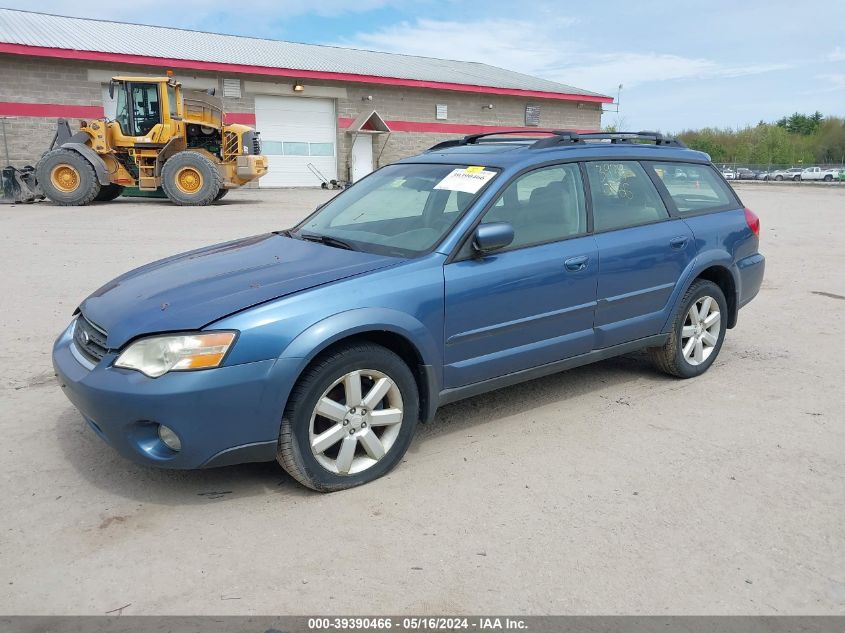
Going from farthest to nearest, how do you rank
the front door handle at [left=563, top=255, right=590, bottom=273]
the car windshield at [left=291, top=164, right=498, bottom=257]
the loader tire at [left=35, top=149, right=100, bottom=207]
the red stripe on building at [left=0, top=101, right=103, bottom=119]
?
1. the red stripe on building at [left=0, top=101, right=103, bottom=119]
2. the loader tire at [left=35, top=149, right=100, bottom=207]
3. the front door handle at [left=563, top=255, right=590, bottom=273]
4. the car windshield at [left=291, top=164, right=498, bottom=257]

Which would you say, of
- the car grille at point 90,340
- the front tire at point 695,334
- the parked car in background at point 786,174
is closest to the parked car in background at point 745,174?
the parked car in background at point 786,174

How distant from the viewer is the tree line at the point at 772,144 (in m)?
70.8

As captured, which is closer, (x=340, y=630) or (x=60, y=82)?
(x=340, y=630)

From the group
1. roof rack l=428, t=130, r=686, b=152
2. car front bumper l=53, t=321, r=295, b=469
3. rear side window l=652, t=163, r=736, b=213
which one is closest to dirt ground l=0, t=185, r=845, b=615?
car front bumper l=53, t=321, r=295, b=469

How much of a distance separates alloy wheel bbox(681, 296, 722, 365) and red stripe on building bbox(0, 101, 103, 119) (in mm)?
23041

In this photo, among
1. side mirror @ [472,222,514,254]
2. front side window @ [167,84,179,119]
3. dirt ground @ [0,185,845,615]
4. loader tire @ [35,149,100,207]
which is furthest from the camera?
front side window @ [167,84,179,119]

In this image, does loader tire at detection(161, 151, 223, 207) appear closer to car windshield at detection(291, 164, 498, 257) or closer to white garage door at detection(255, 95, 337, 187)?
white garage door at detection(255, 95, 337, 187)

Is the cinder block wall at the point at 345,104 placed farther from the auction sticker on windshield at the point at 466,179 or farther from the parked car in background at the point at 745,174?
the parked car in background at the point at 745,174

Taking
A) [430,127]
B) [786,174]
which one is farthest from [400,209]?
[786,174]

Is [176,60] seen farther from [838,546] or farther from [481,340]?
[838,546]

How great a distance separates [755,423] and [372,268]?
2.49 m

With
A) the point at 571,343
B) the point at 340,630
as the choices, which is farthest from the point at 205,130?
the point at 340,630

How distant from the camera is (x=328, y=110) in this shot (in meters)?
28.4

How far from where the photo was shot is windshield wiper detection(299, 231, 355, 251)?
3.99 m
